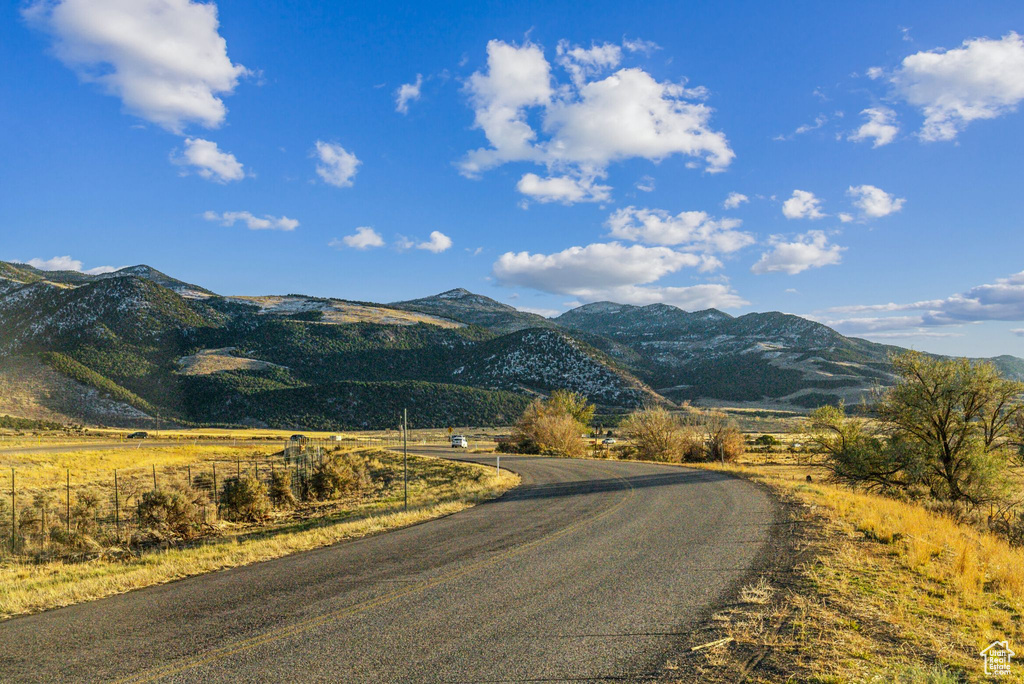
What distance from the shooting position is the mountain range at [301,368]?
103312mm

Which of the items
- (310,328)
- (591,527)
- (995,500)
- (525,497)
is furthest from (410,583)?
(310,328)

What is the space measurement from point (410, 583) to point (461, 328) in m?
175

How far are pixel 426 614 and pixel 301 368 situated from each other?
466 ft

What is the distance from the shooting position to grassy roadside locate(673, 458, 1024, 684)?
6211mm

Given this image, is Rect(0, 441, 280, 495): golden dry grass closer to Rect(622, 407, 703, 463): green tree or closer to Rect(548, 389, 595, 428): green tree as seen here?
Rect(548, 389, 595, 428): green tree

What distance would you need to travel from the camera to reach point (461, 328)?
18400 centimetres

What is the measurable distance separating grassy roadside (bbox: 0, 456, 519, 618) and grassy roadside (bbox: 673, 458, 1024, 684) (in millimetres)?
10550

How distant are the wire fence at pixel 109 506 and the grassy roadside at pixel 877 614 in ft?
68.2
